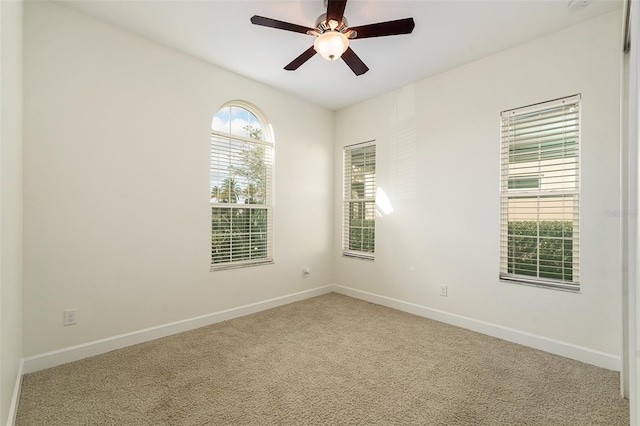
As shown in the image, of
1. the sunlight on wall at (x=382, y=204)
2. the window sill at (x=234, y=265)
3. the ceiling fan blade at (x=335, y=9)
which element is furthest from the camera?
the sunlight on wall at (x=382, y=204)

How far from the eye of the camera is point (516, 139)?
9.64ft

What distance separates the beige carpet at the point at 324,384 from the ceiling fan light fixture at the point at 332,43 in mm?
2350

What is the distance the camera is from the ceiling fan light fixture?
2.16 meters

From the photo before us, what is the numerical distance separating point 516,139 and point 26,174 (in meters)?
4.09

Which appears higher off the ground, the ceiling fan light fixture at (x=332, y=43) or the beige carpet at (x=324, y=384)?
the ceiling fan light fixture at (x=332, y=43)

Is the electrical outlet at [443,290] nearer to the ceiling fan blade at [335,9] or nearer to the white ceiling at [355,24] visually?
the white ceiling at [355,24]

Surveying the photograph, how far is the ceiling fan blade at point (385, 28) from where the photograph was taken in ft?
6.83

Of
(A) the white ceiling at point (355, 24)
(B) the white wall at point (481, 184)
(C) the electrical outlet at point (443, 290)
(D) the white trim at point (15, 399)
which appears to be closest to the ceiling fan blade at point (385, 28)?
(A) the white ceiling at point (355, 24)

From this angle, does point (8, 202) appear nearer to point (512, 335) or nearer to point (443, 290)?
point (443, 290)

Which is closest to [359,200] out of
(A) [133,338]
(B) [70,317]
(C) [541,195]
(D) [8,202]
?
(C) [541,195]

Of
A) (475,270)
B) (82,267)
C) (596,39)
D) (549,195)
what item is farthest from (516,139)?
(82,267)

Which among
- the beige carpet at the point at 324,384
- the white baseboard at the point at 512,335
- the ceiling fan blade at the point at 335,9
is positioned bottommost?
the beige carpet at the point at 324,384

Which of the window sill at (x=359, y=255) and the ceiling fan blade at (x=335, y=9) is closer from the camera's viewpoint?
the ceiling fan blade at (x=335, y=9)

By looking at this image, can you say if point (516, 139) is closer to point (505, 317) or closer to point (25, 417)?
point (505, 317)
